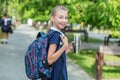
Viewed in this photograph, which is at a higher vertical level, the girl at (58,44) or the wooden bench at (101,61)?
the girl at (58,44)

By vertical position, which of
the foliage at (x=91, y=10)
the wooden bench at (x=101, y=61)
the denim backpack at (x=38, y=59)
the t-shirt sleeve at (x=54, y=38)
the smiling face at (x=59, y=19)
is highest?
the smiling face at (x=59, y=19)

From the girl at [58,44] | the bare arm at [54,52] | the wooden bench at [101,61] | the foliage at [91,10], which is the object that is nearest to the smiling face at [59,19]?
the girl at [58,44]

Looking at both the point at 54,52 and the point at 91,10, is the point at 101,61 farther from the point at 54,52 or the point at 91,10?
the point at 91,10

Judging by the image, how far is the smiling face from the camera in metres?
4.80

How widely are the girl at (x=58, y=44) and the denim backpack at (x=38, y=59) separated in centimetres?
6

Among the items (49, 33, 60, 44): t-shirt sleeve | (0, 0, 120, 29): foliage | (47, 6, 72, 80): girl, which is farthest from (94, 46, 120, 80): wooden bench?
(49, 33, 60, 44): t-shirt sleeve

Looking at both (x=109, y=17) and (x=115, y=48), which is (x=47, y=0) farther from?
(x=115, y=48)

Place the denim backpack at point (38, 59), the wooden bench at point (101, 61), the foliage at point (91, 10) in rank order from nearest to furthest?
1. the denim backpack at point (38, 59)
2. the wooden bench at point (101, 61)
3. the foliage at point (91, 10)

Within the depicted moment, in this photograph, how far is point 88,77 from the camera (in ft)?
38.2

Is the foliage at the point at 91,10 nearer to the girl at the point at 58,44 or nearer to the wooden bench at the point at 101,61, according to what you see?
the wooden bench at the point at 101,61

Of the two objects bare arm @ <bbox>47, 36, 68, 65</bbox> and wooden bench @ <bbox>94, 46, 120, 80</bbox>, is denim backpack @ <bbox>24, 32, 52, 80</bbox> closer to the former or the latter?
bare arm @ <bbox>47, 36, 68, 65</bbox>

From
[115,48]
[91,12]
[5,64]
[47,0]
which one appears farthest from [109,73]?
[47,0]

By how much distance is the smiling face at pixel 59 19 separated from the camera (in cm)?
480

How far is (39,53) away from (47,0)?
13.2 metres
